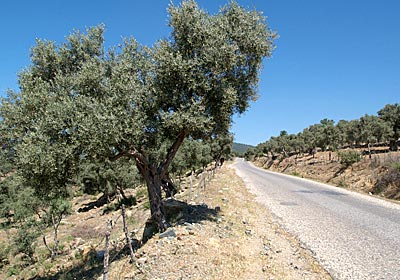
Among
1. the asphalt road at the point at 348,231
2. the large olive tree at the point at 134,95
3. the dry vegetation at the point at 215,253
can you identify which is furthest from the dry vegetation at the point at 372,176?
the large olive tree at the point at 134,95

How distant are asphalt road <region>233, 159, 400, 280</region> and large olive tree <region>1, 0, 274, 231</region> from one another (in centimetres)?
678

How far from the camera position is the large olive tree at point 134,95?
33.2ft

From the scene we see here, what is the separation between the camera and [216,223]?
13328 mm

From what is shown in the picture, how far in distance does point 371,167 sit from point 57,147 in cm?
3379

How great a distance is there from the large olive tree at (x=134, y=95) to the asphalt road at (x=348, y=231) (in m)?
6.78

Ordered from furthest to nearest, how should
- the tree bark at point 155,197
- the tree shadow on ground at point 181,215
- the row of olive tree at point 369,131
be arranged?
the row of olive tree at point 369,131 → the tree shadow on ground at point 181,215 → the tree bark at point 155,197

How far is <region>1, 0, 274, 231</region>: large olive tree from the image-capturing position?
10.1 meters

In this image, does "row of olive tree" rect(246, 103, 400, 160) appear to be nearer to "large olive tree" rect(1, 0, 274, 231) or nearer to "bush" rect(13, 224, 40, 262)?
"large olive tree" rect(1, 0, 274, 231)

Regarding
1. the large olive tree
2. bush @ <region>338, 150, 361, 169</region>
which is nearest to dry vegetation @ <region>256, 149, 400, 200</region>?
bush @ <region>338, 150, 361, 169</region>

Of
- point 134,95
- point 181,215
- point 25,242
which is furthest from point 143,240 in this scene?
point 25,242

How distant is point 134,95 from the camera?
36.0ft

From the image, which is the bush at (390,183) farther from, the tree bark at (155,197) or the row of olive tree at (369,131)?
the row of olive tree at (369,131)

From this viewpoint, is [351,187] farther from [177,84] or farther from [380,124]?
[380,124]

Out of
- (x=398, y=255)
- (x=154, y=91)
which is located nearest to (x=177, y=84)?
(x=154, y=91)
